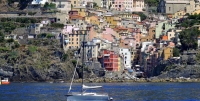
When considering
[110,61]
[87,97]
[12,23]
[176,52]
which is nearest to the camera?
[87,97]

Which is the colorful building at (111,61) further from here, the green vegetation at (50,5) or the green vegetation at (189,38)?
the green vegetation at (50,5)

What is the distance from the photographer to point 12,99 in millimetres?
67625

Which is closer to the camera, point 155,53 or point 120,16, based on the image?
point 155,53

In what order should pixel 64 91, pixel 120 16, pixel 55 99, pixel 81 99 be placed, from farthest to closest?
pixel 120 16 < pixel 64 91 < pixel 55 99 < pixel 81 99

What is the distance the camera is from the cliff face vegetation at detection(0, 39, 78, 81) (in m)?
103

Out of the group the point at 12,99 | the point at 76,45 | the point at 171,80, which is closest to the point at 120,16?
the point at 76,45

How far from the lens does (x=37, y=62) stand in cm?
10406

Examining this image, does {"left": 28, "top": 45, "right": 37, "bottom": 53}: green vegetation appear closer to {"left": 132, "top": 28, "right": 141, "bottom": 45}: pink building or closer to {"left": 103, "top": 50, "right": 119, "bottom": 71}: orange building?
{"left": 103, "top": 50, "right": 119, "bottom": 71}: orange building

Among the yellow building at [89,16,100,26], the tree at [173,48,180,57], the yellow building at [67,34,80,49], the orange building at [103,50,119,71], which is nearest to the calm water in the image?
the tree at [173,48,180,57]

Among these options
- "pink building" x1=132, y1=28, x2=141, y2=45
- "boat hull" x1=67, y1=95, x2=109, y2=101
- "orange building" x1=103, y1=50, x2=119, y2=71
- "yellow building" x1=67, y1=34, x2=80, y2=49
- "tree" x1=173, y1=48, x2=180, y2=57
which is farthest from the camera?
"pink building" x1=132, y1=28, x2=141, y2=45

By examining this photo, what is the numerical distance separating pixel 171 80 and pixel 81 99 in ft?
131

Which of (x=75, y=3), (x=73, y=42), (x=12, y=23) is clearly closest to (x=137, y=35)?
(x=75, y=3)

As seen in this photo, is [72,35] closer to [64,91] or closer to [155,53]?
[155,53]

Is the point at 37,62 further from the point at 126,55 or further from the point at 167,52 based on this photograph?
the point at 167,52
